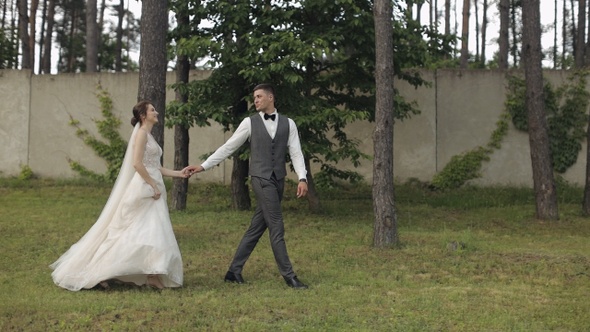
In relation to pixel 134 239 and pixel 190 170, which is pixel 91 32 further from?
pixel 134 239

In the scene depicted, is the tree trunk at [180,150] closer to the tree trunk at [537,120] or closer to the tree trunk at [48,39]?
the tree trunk at [537,120]

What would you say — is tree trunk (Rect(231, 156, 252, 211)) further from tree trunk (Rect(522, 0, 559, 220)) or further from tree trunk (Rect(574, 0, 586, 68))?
tree trunk (Rect(574, 0, 586, 68))

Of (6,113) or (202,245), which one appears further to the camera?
(6,113)

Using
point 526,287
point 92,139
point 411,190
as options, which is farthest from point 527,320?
point 92,139

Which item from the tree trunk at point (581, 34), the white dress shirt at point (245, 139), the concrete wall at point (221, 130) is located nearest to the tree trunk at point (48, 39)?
the concrete wall at point (221, 130)

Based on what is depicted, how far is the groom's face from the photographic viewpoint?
7.72 m

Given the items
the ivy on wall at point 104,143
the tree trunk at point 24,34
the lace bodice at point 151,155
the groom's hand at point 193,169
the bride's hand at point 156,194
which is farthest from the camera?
the tree trunk at point 24,34

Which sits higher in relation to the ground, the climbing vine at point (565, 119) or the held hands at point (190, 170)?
the climbing vine at point (565, 119)

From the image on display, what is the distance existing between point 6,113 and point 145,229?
13075 millimetres

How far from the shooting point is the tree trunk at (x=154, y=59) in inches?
448

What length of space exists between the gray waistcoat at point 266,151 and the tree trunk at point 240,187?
23.2 feet

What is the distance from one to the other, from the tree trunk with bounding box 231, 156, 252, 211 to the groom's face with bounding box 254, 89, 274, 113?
7.08 metres

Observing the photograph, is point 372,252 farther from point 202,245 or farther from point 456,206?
point 456,206

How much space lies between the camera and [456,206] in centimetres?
1596
